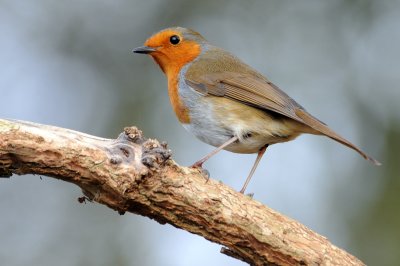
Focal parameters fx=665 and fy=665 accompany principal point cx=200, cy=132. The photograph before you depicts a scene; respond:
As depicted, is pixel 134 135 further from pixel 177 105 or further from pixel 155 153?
pixel 177 105

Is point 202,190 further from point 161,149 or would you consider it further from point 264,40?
point 264,40

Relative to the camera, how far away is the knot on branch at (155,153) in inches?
145

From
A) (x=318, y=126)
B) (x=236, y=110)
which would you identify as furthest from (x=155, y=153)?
(x=318, y=126)

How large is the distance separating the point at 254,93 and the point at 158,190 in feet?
5.28

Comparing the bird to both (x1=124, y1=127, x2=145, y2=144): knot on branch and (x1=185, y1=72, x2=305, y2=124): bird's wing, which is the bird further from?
(x1=124, y1=127, x2=145, y2=144): knot on branch

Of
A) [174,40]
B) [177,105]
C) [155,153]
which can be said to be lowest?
[155,153]

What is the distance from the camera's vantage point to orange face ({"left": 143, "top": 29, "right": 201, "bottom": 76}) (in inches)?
217

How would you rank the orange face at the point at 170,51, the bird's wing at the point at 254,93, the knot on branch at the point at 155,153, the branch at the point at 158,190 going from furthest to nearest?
the orange face at the point at 170,51, the bird's wing at the point at 254,93, the knot on branch at the point at 155,153, the branch at the point at 158,190

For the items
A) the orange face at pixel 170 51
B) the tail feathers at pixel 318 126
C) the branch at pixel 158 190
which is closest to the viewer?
the branch at pixel 158 190

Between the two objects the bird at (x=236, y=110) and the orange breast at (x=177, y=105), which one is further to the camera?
the orange breast at (x=177, y=105)

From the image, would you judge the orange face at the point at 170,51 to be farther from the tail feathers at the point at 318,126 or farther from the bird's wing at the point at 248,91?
the tail feathers at the point at 318,126

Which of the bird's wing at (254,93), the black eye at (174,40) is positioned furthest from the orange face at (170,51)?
the bird's wing at (254,93)

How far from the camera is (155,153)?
371 cm

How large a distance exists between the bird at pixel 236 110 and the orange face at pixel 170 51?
80mm
